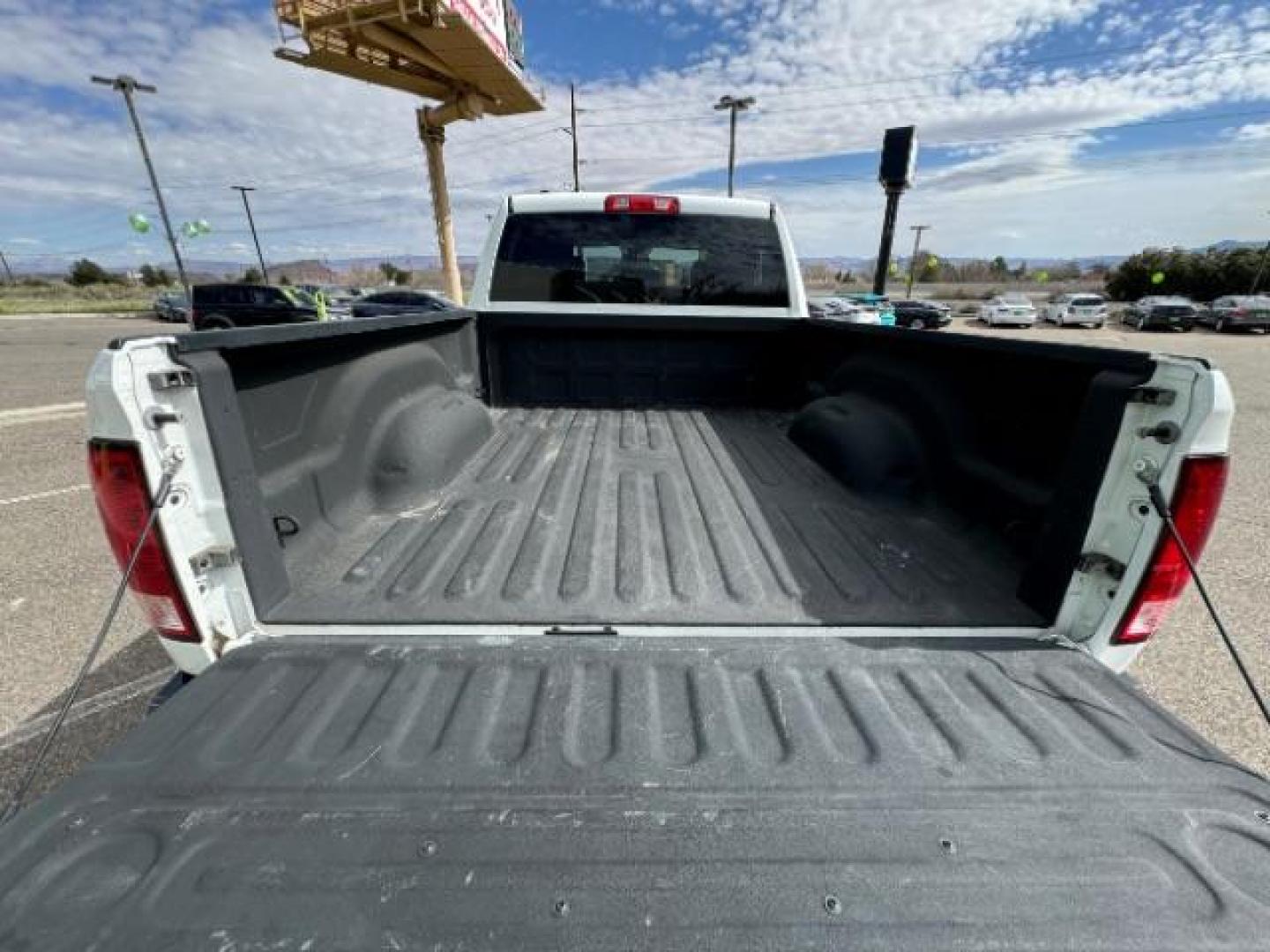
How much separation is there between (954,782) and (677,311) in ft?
10.8

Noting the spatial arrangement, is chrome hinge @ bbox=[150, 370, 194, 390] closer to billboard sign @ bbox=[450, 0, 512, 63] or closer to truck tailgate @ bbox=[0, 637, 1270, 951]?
truck tailgate @ bbox=[0, 637, 1270, 951]

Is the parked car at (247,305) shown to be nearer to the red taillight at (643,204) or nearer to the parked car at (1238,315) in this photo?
the red taillight at (643,204)

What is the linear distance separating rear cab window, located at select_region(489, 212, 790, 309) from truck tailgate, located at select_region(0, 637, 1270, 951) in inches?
120

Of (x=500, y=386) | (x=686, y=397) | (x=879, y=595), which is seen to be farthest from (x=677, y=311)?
(x=879, y=595)

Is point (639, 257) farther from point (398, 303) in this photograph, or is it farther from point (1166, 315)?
point (1166, 315)

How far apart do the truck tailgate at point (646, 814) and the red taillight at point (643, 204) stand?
10.7 ft

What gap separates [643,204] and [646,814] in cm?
372

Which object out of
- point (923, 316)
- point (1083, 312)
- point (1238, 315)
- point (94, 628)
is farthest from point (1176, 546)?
point (1083, 312)

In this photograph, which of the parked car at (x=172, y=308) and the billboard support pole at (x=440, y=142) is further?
the parked car at (x=172, y=308)

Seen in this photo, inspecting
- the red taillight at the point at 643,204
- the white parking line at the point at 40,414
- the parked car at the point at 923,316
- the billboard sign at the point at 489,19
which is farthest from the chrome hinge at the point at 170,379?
the parked car at the point at 923,316

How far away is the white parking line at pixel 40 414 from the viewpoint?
312 inches

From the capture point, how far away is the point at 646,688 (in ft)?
4.87

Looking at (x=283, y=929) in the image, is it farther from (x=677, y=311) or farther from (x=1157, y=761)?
(x=677, y=311)

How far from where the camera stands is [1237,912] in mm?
938
